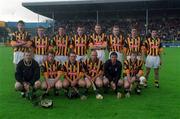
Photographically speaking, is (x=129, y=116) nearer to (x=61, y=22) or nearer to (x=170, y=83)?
(x=170, y=83)

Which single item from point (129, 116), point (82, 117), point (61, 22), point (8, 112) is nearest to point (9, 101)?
point (8, 112)

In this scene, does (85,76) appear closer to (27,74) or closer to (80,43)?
(27,74)

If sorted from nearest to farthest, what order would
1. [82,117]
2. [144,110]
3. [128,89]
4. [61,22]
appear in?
[82,117]
[144,110]
[128,89]
[61,22]

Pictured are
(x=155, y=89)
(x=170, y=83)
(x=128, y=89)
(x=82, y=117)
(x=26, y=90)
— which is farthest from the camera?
(x=170, y=83)

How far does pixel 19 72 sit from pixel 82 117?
188 centimetres

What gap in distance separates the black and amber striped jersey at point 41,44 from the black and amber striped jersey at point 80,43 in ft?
2.08

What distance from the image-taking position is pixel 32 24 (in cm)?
5347

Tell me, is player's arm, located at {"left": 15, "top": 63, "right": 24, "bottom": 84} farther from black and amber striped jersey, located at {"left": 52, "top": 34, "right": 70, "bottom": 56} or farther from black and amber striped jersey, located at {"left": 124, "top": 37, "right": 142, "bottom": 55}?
black and amber striped jersey, located at {"left": 124, "top": 37, "right": 142, "bottom": 55}

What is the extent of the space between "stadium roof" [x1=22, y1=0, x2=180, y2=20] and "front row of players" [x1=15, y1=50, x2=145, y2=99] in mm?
29128

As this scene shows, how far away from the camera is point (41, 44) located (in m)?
9.47

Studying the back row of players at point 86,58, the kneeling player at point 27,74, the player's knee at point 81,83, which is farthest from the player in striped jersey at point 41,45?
the kneeling player at point 27,74

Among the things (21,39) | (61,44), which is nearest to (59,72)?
(61,44)

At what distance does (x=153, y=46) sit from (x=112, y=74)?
5.77 feet

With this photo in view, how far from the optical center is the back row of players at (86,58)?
8.16 metres
